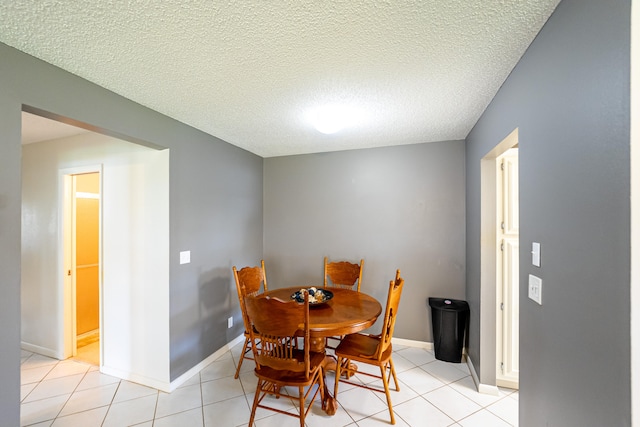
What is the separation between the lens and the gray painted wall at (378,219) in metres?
2.95

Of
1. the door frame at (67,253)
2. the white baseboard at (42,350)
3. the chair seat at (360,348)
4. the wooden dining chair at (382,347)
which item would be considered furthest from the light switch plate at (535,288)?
the white baseboard at (42,350)

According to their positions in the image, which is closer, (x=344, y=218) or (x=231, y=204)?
(x=231, y=204)

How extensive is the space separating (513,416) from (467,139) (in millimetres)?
2541

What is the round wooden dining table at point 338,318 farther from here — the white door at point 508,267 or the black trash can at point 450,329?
the white door at point 508,267

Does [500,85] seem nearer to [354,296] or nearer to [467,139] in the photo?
[467,139]

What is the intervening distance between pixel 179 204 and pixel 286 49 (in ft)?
5.64

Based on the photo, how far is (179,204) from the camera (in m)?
2.36

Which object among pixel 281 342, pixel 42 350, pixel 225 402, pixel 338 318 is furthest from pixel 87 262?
pixel 338 318

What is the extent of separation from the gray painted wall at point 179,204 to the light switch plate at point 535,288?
261 cm

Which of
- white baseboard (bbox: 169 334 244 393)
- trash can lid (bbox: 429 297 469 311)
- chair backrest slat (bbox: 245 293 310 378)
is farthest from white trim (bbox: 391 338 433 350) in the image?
white baseboard (bbox: 169 334 244 393)

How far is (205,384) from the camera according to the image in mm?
2322

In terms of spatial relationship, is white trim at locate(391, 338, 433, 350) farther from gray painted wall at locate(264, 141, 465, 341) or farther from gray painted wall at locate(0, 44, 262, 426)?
gray painted wall at locate(0, 44, 262, 426)

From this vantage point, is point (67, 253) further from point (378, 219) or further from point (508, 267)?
point (508, 267)

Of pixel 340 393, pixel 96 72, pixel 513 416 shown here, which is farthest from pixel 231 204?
pixel 513 416
